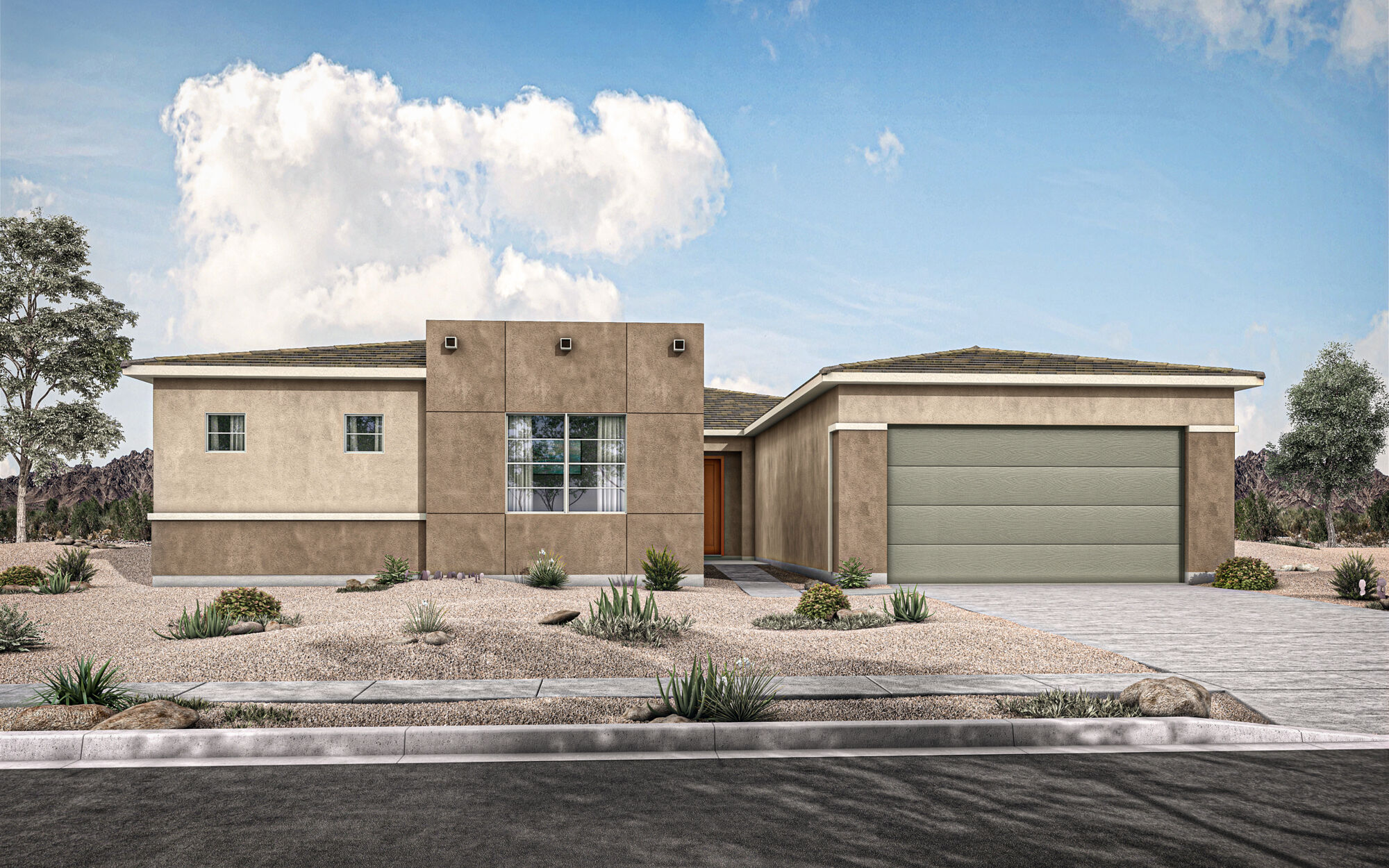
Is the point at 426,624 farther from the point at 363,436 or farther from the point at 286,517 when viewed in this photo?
the point at 286,517

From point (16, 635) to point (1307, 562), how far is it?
26779mm

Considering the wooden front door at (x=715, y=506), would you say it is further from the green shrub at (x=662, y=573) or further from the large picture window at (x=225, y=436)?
the large picture window at (x=225, y=436)

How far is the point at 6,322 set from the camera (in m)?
29.5

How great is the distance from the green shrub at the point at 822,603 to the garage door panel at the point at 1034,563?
19.4ft

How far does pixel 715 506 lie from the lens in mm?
27625

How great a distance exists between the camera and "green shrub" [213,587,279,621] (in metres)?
12.0

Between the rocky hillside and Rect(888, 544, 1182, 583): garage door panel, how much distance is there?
202ft

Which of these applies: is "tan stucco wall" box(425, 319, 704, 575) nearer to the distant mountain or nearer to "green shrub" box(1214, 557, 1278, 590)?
"green shrub" box(1214, 557, 1278, 590)

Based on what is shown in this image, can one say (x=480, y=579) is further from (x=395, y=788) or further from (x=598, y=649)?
(x=395, y=788)

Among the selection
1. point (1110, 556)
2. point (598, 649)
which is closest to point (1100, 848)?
point (598, 649)

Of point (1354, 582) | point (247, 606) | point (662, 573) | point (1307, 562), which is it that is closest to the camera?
point (247, 606)

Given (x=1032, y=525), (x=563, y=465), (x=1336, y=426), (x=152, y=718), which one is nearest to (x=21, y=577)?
(x=563, y=465)

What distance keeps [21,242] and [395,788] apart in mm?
33243

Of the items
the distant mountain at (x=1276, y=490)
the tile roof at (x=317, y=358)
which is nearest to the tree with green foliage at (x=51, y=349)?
the tile roof at (x=317, y=358)
